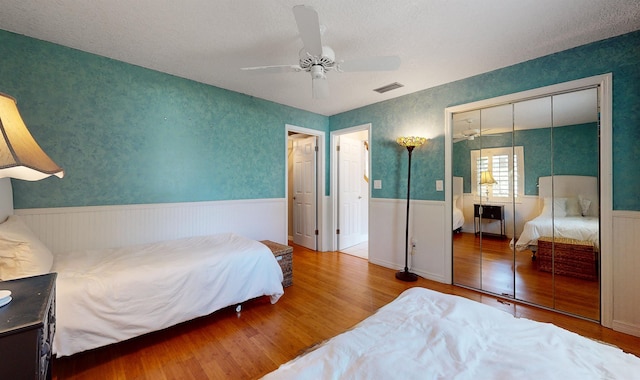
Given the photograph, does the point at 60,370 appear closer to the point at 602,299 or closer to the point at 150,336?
the point at 150,336

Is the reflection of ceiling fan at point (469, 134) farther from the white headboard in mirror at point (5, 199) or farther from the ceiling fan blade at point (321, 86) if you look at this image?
the white headboard in mirror at point (5, 199)

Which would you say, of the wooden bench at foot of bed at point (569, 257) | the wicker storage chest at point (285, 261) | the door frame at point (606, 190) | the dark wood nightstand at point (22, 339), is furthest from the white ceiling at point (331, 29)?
the wicker storage chest at point (285, 261)

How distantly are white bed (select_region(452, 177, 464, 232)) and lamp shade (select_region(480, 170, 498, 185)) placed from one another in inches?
9.1

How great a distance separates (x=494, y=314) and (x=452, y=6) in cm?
204

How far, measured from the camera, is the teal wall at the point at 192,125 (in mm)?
2209

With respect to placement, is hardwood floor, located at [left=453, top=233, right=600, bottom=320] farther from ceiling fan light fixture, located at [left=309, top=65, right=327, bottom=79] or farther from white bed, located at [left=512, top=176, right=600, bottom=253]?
ceiling fan light fixture, located at [left=309, top=65, right=327, bottom=79]

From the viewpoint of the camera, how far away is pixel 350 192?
5.06 meters

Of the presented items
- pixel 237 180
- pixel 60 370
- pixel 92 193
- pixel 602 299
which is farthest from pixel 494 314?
pixel 92 193

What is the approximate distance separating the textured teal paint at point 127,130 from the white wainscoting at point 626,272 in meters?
3.92

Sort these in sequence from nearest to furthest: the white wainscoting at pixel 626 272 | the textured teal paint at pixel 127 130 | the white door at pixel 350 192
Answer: the white wainscoting at pixel 626 272
the textured teal paint at pixel 127 130
the white door at pixel 350 192

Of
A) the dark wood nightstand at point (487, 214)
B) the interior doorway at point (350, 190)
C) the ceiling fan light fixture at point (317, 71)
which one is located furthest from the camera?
the interior doorway at point (350, 190)

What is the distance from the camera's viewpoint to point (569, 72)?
95.0 inches

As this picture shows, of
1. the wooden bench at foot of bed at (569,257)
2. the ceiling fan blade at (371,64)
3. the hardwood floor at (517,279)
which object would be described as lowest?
the hardwood floor at (517,279)

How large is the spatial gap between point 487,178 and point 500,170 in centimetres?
16
